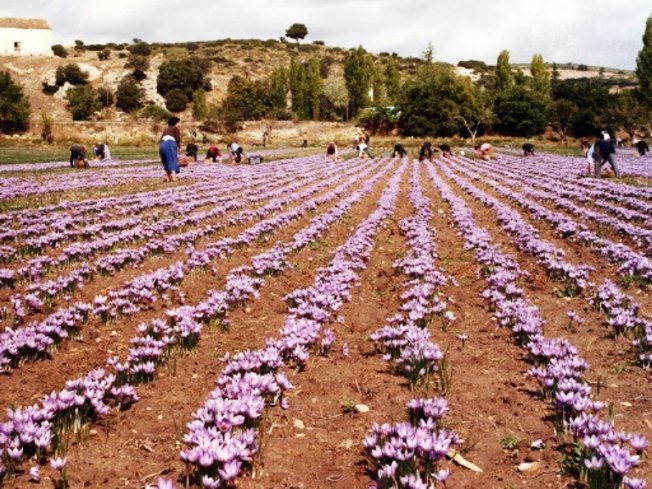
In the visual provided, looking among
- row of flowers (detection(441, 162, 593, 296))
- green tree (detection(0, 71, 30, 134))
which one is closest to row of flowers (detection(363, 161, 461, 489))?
row of flowers (detection(441, 162, 593, 296))

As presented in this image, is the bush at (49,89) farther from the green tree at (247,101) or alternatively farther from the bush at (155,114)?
the green tree at (247,101)

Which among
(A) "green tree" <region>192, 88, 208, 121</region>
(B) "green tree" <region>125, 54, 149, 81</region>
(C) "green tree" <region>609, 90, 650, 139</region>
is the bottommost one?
(C) "green tree" <region>609, 90, 650, 139</region>

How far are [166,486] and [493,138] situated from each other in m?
88.0

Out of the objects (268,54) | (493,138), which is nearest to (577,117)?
(493,138)

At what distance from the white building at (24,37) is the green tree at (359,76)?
90.1 meters

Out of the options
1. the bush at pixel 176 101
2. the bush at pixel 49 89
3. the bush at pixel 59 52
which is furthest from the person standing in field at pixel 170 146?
the bush at pixel 59 52

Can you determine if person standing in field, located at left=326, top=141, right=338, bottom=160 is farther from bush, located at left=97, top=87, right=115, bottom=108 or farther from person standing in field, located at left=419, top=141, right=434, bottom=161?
bush, located at left=97, top=87, right=115, bottom=108

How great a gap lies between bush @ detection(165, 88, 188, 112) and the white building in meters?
51.1

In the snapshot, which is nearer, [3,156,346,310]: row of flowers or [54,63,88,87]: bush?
[3,156,346,310]: row of flowers

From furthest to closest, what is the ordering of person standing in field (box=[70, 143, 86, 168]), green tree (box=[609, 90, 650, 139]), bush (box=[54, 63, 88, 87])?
bush (box=[54, 63, 88, 87]), green tree (box=[609, 90, 650, 139]), person standing in field (box=[70, 143, 86, 168])

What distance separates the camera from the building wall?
453 feet

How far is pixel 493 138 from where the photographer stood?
3329 inches

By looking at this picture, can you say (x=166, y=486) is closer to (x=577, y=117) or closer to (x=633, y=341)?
(x=633, y=341)

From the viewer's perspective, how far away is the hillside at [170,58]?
113m
